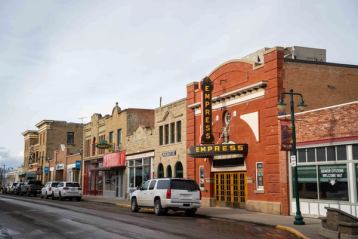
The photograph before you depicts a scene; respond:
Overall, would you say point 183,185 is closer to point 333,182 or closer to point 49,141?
point 333,182

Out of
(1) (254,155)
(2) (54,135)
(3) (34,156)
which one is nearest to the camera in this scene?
(1) (254,155)

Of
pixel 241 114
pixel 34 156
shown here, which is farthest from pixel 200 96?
pixel 34 156

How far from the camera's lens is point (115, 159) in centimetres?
4522

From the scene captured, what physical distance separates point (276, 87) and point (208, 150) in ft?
19.3

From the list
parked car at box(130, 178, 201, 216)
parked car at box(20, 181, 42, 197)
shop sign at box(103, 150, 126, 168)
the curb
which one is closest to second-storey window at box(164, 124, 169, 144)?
shop sign at box(103, 150, 126, 168)

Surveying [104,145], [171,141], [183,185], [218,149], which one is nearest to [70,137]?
[104,145]

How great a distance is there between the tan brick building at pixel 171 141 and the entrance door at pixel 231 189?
422 centimetres

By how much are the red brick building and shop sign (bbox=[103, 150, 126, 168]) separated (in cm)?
1512

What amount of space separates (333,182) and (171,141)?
16.9m

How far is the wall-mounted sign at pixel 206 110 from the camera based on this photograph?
93.1ft

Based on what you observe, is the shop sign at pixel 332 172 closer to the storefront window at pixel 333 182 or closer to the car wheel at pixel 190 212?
the storefront window at pixel 333 182

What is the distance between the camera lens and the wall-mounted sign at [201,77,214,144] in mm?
28375

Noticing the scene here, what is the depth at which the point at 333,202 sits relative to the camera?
782 inches

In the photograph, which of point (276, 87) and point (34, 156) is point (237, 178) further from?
point (34, 156)
